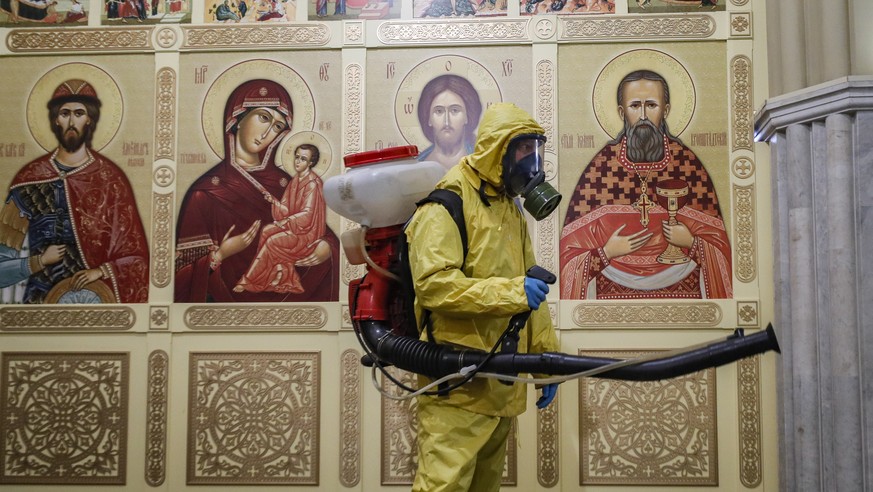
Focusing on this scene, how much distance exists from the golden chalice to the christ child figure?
1887 mm

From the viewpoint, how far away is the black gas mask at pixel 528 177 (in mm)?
2830

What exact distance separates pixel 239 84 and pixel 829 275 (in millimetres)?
3214

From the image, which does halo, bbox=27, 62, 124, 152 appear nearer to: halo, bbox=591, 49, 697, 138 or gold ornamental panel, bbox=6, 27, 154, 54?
gold ornamental panel, bbox=6, 27, 154, 54

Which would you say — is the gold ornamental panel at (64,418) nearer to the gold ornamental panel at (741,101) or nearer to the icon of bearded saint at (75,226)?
the icon of bearded saint at (75,226)

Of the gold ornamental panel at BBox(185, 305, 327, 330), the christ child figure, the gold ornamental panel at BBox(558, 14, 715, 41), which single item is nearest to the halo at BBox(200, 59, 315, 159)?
the christ child figure

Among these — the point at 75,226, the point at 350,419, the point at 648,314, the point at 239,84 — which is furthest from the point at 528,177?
the point at 75,226

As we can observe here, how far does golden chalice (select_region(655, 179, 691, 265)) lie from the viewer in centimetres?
412

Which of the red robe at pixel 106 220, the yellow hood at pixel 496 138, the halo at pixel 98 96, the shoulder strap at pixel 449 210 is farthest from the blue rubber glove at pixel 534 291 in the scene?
the halo at pixel 98 96

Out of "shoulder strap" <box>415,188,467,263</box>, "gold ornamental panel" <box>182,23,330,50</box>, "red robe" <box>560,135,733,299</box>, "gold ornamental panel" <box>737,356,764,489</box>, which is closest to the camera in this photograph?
"shoulder strap" <box>415,188,467,263</box>

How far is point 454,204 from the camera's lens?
279 cm

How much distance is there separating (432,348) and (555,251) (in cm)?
162

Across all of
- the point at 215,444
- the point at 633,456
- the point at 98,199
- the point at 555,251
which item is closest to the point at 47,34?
the point at 98,199

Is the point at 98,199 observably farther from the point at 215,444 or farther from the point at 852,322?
the point at 852,322

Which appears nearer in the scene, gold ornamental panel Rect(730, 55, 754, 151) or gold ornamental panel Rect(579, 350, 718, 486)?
gold ornamental panel Rect(579, 350, 718, 486)
